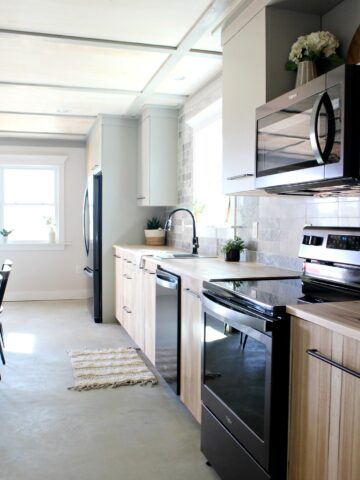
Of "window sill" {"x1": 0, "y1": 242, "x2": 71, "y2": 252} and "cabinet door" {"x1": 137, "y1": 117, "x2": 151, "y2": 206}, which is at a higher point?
"cabinet door" {"x1": 137, "y1": 117, "x2": 151, "y2": 206}

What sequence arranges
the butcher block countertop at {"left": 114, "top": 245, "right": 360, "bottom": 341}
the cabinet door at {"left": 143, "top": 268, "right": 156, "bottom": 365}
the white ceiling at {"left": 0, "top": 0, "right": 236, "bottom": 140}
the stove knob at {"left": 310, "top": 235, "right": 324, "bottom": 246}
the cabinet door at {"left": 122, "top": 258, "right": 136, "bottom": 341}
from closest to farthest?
the butcher block countertop at {"left": 114, "top": 245, "right": 360, "bottom": 341}, the stove knob at {"left": 310, "top": 235, "right": 324, "bottom": 246}, the white ceiling at {"left": 0, "top": 0, "right": 236, "bottom": 140}, the cabinet door at {"left": 143, "top": 268, "right": 156, "bottom": 365}, the cabinet door at {"left": 122, "top": 258, "right": 136, "bottom": 341}

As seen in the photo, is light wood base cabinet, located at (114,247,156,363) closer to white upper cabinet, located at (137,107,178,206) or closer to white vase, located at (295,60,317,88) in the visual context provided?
white upper cabinet, located at (137,107,178,206)

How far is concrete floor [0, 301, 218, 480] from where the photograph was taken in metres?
2.25

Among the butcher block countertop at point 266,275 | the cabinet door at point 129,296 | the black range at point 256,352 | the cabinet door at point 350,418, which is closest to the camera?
the cabinet door at point 350,418

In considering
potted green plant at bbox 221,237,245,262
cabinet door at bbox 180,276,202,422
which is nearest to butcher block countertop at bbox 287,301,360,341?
cabinet door at bbox 180,276,202,422

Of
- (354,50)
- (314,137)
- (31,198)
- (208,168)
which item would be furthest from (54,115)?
(314,137)

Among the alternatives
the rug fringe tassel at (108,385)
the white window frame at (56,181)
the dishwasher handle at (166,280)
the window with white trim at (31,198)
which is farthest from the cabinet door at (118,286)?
the window with white trim at (31,198)

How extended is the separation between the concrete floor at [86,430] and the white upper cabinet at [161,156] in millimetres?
1872

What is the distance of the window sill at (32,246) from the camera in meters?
6.75

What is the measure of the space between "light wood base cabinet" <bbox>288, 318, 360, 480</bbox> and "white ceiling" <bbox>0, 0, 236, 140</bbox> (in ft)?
6.27

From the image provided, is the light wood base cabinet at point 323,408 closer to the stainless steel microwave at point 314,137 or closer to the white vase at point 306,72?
the stainless steel microwave at point 314,137

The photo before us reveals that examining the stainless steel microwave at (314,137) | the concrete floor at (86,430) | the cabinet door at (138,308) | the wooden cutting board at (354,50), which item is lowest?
the concrete floor at (86,430)

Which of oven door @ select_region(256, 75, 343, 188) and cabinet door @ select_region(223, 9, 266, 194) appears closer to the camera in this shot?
oven door @ select_region(256, 75, 343, 188)

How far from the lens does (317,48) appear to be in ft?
7.02
